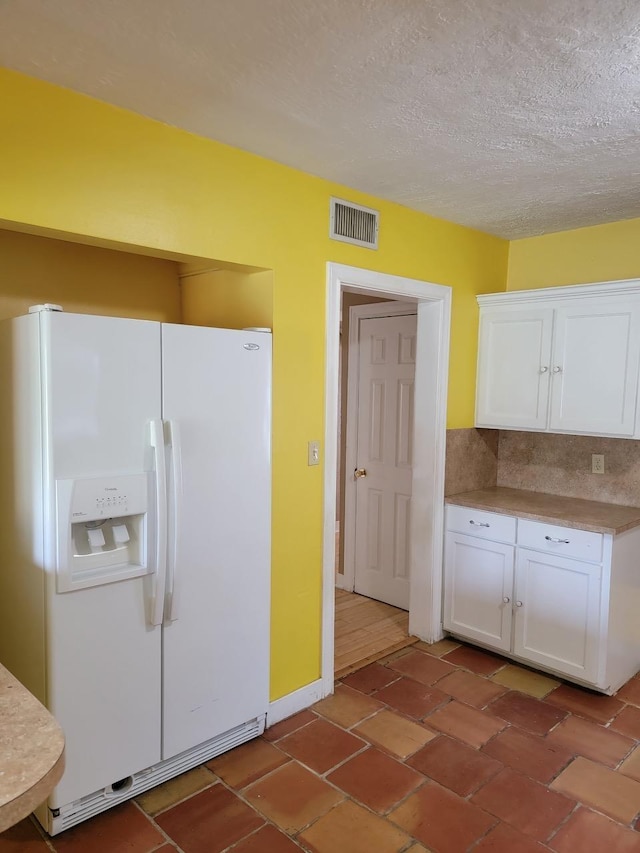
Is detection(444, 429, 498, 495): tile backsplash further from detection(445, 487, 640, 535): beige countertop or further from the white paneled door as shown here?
the white paneled door

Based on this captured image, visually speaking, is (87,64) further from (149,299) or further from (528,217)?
(528,217)

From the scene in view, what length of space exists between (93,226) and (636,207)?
2.66m

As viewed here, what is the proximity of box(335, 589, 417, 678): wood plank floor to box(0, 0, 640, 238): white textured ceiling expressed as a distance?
2527 millimetres

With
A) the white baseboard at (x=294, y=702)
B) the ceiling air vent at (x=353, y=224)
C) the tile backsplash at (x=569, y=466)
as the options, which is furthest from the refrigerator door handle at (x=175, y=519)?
the tile backsplash at (x=569, y=466)

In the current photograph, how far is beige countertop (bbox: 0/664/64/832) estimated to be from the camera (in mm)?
1005

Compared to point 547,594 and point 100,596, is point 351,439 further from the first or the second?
point 100,596

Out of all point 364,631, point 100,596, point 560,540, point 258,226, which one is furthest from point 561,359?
point 100,596

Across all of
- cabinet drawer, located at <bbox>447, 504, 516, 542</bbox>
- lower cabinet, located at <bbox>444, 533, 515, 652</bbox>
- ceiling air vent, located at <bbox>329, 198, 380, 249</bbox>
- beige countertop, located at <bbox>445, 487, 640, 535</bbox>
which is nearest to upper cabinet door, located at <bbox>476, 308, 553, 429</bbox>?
beige countertop, located at <bbox>445, 487, 640, 535</bbox>

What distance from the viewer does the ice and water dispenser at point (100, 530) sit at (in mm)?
1964

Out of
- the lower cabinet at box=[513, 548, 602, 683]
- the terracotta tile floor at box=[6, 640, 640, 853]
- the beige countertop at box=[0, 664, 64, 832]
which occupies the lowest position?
the terracotta tile floor at box=[6, 640, 640, 853]

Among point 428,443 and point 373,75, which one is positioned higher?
point 373,75

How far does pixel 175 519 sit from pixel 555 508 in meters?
2.11

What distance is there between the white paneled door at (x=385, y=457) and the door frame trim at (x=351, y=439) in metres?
0.04

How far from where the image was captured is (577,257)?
11.6ft
